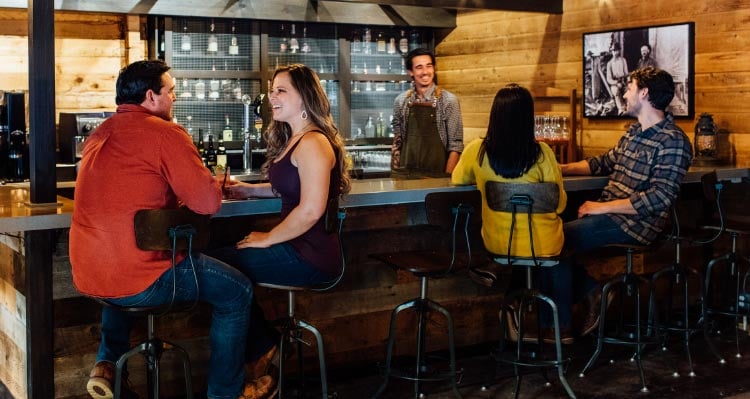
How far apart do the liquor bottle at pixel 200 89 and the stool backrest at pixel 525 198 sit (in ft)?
12.2

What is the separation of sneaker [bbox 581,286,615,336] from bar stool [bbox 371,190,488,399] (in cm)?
96

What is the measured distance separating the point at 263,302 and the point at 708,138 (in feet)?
9.55

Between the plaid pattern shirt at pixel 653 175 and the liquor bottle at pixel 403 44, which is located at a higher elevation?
the liquor bottle at pixel 403 44

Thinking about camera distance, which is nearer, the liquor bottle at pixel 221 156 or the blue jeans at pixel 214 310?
the blue jeans at pixel 214 310

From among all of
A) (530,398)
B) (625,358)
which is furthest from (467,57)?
(530,398)

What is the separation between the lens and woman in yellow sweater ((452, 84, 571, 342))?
3.79m

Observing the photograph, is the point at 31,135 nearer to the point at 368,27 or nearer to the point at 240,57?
the point at 240,57

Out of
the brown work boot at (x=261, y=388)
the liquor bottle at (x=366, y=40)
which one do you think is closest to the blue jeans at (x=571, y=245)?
the brown work boot at (x=261, y=388)

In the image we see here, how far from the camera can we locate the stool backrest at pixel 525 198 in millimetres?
3758

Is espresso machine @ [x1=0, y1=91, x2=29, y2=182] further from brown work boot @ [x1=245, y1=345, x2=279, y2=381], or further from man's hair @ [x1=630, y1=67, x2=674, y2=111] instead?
man's hair @ [x1=630, y1=67, x2=674, y2=111]

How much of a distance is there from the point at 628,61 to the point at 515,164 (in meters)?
2.65

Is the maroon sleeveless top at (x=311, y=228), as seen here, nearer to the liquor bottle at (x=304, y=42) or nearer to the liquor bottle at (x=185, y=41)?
the liquor bottle at (x=185, y=41)

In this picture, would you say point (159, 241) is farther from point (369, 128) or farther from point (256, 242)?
point (369, 128)

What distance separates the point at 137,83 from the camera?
313cm
